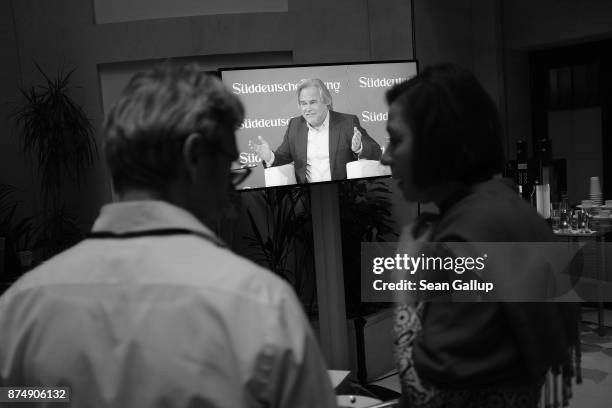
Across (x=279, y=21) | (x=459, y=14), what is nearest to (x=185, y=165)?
(x=279, y=21)

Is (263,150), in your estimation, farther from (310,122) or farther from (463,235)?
(463,235)

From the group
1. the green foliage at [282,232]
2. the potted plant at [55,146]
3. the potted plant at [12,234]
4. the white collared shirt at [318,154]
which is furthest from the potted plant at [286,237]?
the potted plant at [12,234]

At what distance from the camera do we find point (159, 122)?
2.26ft

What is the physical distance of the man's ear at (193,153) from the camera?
0.69 m

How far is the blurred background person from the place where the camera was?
614 millimetres

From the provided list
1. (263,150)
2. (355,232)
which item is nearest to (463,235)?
(263,150)

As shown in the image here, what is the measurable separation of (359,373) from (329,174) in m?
1.36

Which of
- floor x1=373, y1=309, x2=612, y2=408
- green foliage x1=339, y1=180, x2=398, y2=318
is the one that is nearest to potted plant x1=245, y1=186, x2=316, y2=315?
green foliage x1=339, y1=180, x2=398, y2=318

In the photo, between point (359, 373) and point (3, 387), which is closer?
point (3, 387)

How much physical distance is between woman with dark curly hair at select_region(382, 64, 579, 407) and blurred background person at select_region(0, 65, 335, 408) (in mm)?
324

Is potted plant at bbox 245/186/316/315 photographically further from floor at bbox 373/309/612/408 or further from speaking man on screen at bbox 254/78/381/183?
floor at bbox 373/309/612/408

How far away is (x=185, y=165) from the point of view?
0.71 metres

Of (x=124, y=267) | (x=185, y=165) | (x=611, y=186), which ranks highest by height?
(x=185, y=165)

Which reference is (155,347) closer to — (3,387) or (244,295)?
(244,295)
